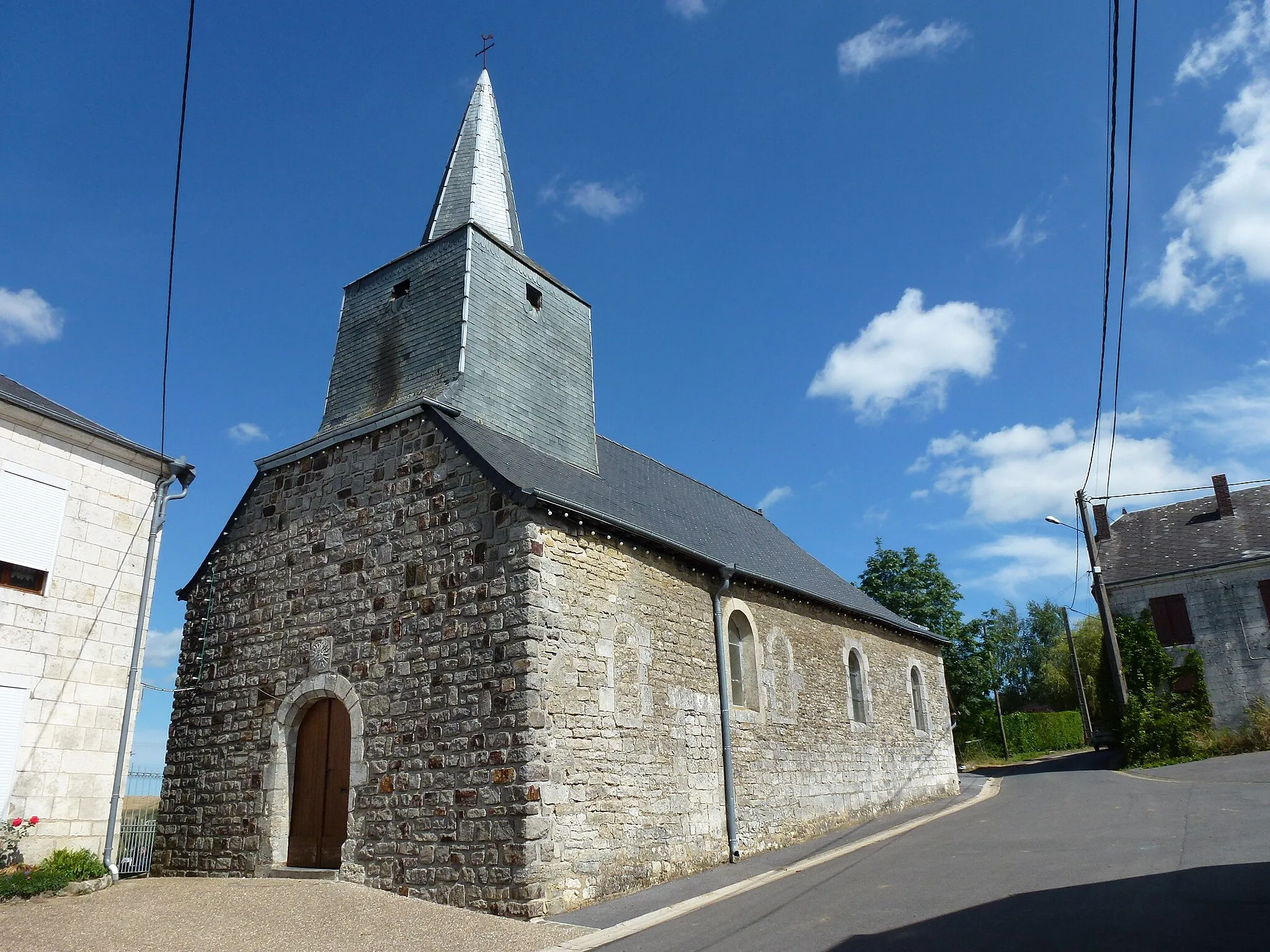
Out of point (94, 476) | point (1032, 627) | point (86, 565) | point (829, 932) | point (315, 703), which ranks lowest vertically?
point (829, 932)

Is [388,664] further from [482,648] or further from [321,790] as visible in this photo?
[321,790]

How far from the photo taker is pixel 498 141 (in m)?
15.4

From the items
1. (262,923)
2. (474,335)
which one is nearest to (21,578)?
(262,923)

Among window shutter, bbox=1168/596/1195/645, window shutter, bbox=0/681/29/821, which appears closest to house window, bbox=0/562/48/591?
window shutter, bbox=0/681/29/821

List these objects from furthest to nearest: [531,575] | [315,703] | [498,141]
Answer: [498,141] < [315,703] < [531,575]

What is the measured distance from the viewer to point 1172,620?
73.9 feet

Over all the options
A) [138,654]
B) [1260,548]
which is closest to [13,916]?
[138,654]

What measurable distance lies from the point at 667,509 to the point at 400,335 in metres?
4.88

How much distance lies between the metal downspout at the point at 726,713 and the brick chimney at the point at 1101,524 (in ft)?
62.0

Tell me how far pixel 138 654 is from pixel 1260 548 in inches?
989

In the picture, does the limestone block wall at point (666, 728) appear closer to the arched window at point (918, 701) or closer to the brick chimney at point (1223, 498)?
the arched window at point (918, 701)

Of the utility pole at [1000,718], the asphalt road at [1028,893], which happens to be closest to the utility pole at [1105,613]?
the asphalt road at [1028,893]

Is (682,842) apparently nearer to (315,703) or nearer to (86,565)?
(315,703)

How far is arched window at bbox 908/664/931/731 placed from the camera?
1742 centimetres
